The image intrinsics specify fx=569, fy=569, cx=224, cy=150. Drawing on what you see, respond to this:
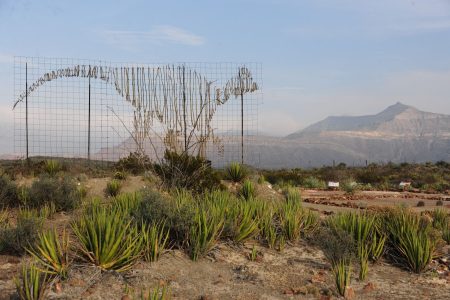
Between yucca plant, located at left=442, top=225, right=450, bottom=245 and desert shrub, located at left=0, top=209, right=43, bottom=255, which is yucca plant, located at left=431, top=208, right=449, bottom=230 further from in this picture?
desert shrub, located at left=0, top=209, right=43, bottom=255

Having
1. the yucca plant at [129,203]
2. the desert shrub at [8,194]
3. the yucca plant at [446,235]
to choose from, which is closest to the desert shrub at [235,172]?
the desert shrub at [8,194]

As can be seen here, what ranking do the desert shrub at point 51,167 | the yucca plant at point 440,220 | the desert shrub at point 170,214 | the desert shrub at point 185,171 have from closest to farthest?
the desert shrub at point 170,214 → the yucca plant at point 440,220 → the desert shrub at point 185,171 → the desert shrub at point 51,167

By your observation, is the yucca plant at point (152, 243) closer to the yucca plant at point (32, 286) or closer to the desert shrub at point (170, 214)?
the desert shrub at point (170, 214)

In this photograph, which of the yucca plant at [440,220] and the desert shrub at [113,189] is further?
the desert shrub at [113,189]

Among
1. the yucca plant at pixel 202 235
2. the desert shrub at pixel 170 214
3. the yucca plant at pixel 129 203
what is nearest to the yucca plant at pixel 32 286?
the desert shrub at pixel 170 214

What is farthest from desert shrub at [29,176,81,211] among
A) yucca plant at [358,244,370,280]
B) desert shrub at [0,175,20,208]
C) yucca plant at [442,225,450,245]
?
yucca plant at [442,225,450,245]

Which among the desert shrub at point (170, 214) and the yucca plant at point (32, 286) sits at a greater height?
the desert shrub at point (170, 214)

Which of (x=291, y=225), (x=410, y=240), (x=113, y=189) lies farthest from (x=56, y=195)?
(x=410, y=240)

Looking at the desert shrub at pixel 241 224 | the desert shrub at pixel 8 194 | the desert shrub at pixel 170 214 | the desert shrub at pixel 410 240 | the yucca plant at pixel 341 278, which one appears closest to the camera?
the yucca plant at pixel 341 278

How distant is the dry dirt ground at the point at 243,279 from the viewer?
692cm

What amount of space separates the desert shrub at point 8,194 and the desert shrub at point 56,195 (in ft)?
2.25

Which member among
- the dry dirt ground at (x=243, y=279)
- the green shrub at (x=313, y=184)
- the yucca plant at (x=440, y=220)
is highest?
the yucca plant at (x=440, y=220)

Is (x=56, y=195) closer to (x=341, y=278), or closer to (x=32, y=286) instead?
(x=32, y=286)

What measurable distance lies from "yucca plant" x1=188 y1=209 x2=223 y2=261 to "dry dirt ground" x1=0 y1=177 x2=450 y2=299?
0.13 m
